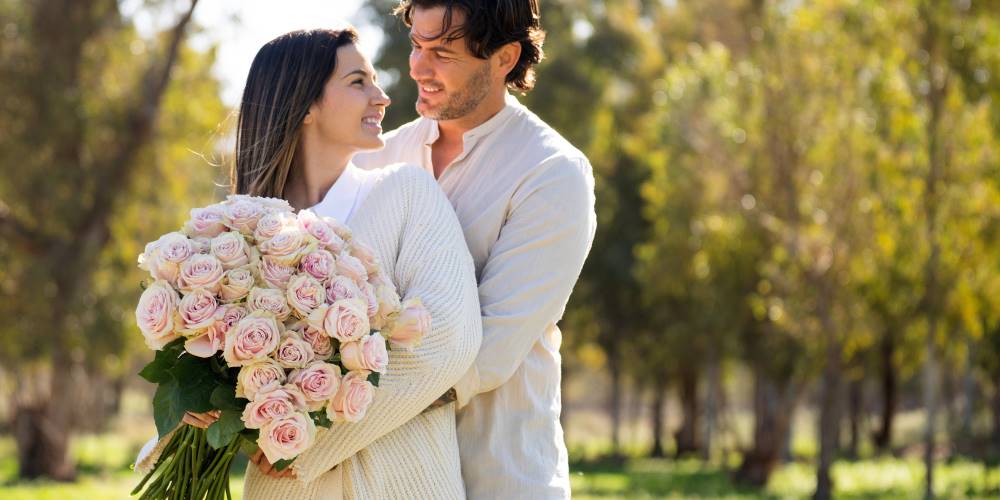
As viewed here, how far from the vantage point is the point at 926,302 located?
1536cm

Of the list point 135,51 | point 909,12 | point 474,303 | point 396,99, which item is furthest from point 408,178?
point 396,99

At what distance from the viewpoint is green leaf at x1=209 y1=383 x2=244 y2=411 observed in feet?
10.1

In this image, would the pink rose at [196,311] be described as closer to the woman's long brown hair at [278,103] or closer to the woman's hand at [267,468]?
the woman's hand at [267,468]

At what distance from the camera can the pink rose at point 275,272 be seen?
3.12 m

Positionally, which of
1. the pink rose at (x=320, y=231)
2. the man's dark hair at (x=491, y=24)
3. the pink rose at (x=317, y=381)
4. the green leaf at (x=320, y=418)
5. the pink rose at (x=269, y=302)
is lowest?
the green leaf at (x=320, y=418)

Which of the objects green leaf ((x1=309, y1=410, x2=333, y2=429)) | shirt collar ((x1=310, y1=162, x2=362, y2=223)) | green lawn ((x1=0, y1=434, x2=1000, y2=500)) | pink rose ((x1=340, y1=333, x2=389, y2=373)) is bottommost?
green lawn ((x1=0, y1=434, x2=1000, y2=500))

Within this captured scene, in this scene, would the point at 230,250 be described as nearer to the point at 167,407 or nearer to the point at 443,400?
the point at 167,407

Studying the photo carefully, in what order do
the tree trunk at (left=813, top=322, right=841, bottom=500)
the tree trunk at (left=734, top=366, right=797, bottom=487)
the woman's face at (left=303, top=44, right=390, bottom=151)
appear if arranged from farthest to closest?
the tree trunk at (left=734, top=366, right=797, bottom=487) → the tree trunk at (left=813, top=322, right=841, bottom=500) → the woman's face at (left=303, top=44, right=390, bottom=151)

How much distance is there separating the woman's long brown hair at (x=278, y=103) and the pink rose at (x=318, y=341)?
0.70 metres

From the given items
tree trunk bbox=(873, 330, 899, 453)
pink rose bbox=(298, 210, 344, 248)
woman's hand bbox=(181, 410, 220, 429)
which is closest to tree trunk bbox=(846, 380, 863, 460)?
tree trunk bbox=(873, 330, 899, 453)

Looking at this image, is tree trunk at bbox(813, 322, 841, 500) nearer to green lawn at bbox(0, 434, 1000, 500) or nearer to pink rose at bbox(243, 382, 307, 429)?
green lawn at bbox(0, 434, 1000, 500)

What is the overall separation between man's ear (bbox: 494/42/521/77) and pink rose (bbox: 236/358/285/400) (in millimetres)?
1507

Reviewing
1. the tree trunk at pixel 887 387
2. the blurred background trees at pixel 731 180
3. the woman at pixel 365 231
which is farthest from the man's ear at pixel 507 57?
the tree trunk at pixel 887 387

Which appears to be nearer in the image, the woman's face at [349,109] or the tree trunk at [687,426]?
the woman's face at [349,109]
